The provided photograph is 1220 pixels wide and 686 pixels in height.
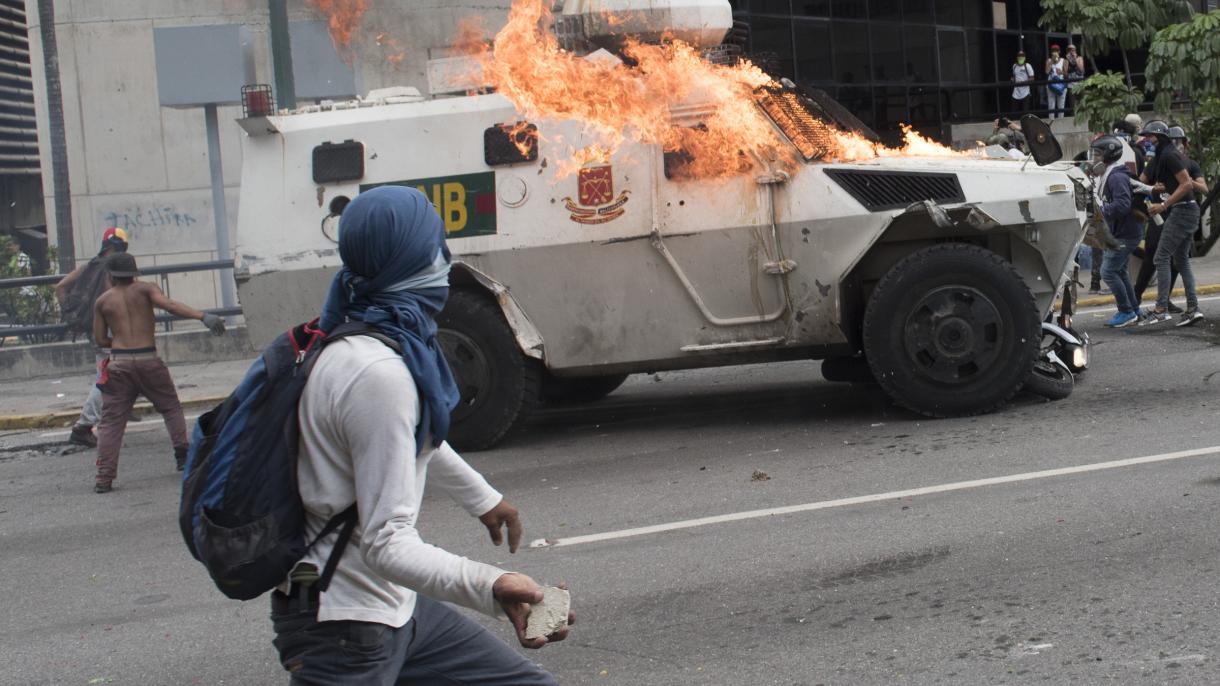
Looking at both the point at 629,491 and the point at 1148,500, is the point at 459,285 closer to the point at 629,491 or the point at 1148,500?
the point at 629,491

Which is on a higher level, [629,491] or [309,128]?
[309,128]

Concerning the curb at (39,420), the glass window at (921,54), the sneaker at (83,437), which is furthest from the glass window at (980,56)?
the sneaker at (83,437)

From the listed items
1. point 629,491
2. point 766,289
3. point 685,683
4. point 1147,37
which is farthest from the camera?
point 1147,37

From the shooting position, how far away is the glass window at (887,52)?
2536cm

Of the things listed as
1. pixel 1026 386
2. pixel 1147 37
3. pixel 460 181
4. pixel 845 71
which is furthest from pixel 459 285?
pixel 845 71

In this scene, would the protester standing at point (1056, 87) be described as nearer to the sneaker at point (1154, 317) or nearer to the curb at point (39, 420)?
the sneaker at point (1154, 317)

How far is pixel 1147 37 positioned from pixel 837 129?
13.3 meters

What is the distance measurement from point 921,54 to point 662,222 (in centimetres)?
1894

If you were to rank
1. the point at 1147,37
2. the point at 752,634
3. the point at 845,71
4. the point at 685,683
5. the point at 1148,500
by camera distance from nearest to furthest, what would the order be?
the point at 685,683, the point at 752,634, the point at 1148,500, the point at 1147,37, the point at 845,71

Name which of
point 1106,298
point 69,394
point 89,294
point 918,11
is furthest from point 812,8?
point 89,294

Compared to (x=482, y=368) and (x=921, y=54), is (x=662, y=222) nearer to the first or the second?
(x=482, y=368)

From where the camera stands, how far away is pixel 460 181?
8.93m

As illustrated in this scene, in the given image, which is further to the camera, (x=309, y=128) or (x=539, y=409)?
(x=539, y=409)

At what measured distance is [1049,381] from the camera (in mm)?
9016
